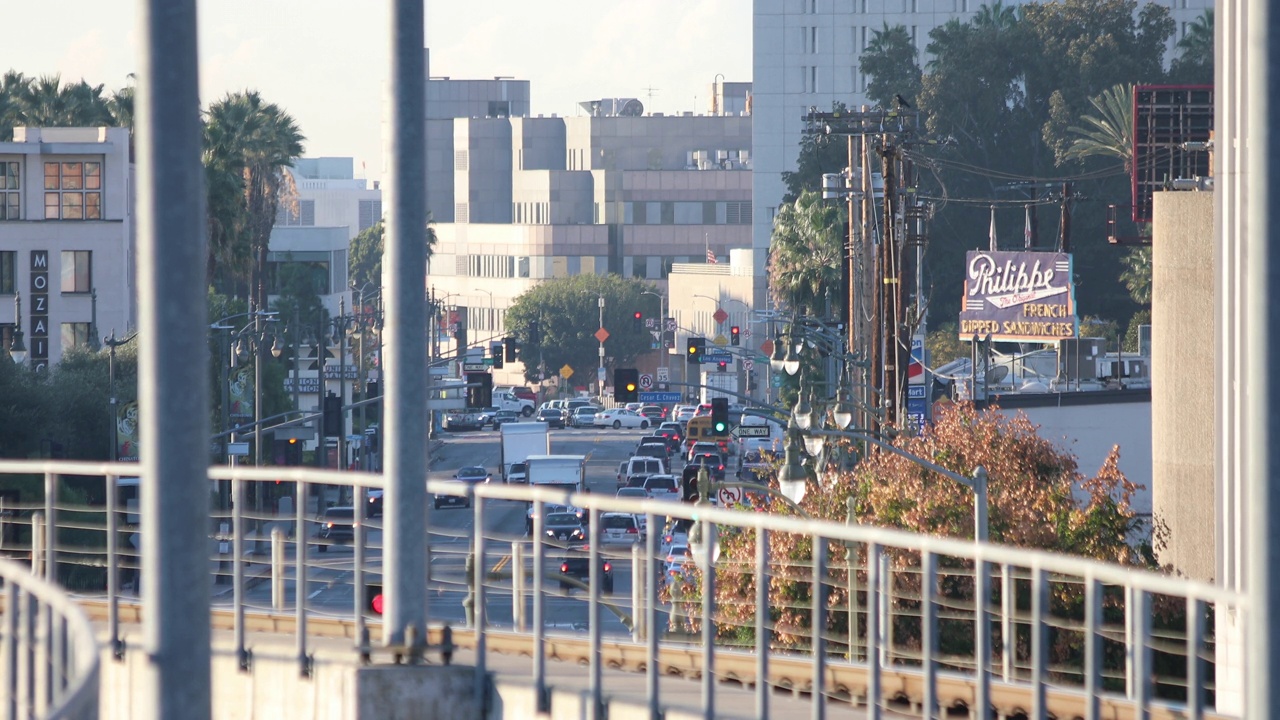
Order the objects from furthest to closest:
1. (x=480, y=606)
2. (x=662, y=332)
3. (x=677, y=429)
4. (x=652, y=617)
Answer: (x=662, y=332) < (x=677, y=429) < (x=480, y=606) < (x=652, y=617)

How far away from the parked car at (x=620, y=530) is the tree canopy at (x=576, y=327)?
81872mm

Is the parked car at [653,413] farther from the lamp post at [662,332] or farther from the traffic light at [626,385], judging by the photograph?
the traffic light at [626,385]

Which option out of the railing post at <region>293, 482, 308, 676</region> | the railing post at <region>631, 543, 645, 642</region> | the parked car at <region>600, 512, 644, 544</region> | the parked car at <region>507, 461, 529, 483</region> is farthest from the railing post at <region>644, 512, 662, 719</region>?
the parked car at <region>507, 461, 529, 483</region>

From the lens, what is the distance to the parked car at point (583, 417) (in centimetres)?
10319

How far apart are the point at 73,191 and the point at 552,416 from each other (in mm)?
46182

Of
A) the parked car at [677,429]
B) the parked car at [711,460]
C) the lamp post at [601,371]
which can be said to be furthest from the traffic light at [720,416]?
the lamp post at [601,371]

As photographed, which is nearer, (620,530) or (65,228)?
(620,530)

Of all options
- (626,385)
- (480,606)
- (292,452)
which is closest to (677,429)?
(292,452)

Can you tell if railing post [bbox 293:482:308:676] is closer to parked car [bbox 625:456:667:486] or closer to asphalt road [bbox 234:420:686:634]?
asphalt road [bbox 234:420:686:634]

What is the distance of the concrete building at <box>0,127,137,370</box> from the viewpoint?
62094 mm

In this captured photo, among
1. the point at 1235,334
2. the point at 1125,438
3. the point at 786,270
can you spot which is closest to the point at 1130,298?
the point at 786,270

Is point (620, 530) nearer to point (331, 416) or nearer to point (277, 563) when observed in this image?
point (331, 416)

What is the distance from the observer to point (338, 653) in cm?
871

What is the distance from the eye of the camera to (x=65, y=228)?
63.4 m
